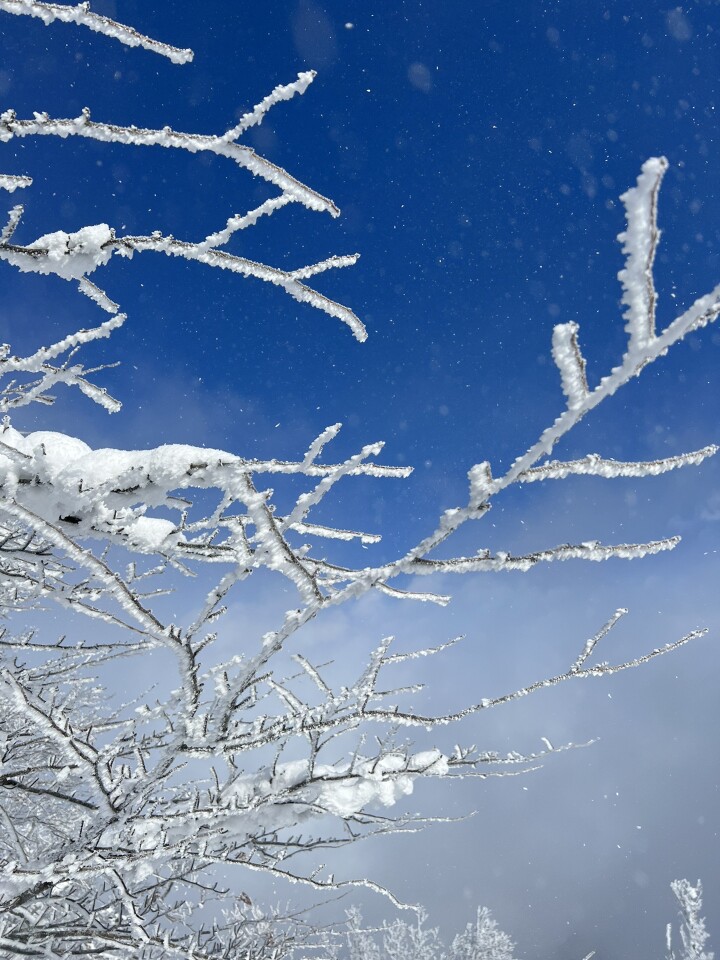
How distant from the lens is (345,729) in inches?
87.8

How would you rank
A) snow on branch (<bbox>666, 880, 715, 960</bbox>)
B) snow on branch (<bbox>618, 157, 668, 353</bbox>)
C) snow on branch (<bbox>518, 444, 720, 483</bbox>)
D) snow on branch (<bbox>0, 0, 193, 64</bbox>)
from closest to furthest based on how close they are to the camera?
snow on branch (<bbox>618, 157, 668, 353</bbox>) → snow on branch (<bbox>518, 444, 720, 483</bbox>) → snow on branch (<bbox>0, 0, 193, 64</bbox>) → snow on branch (<bbox>666, 880, 715, 960</bbox>)

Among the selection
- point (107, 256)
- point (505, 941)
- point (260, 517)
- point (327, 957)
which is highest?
point (107, 256)

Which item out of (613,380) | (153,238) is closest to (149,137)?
(153,238)

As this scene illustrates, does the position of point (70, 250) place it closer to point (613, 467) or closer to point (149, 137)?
point (149, 137)

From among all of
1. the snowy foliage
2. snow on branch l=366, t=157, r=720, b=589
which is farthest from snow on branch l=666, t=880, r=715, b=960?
snow on branch l=366, t=157, r=720, b=589

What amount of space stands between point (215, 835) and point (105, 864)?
0.44 meters

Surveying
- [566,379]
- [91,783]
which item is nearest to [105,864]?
[91,783]

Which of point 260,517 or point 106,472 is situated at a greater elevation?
point 106,472

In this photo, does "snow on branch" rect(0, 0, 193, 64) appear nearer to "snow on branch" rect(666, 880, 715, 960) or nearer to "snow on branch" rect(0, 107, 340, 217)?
"snow on branch" rect(0, 107, 340, 217)

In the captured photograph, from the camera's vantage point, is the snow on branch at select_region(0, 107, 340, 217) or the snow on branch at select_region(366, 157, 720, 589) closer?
the snow on branch at select_region(366, 157, 720, 589)

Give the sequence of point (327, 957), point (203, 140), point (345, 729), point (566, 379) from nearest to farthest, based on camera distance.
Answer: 1. point (566, 379)
2. point (203, 140)
3. point (345, 729)
4. point (327, 957)

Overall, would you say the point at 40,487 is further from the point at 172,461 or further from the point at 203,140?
the point at 203,140

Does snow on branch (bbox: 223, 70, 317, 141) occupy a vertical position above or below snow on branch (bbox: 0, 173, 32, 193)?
below

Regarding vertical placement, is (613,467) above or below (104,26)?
below
